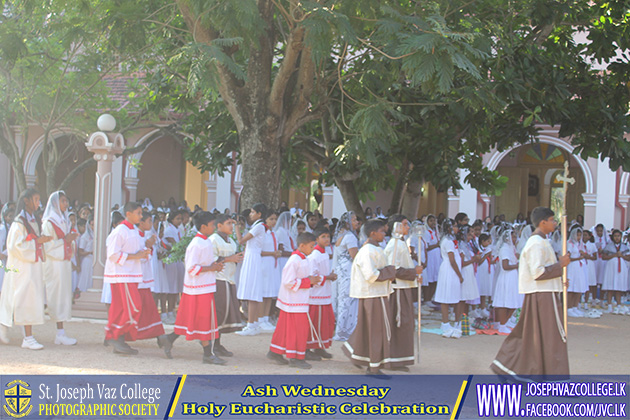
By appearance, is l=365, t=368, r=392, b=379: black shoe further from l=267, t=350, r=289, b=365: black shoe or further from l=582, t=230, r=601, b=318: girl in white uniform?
l=582, t=230, r=601, b=318: girl in white uniform

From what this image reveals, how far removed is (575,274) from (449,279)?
A: 415 centimetres

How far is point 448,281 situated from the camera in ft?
34.2

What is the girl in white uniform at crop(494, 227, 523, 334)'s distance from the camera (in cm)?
1050

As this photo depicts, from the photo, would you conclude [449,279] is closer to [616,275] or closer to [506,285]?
[506,285]

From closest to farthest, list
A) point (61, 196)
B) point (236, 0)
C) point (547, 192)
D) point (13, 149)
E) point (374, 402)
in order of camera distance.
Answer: point (374, 402) < point (236, 0) < point (61, 196) < point (13, 149) < point (547, 192)

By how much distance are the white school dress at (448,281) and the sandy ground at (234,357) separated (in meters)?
0.61

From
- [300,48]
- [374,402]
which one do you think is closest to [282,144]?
[300,48]

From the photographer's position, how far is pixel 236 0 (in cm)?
793

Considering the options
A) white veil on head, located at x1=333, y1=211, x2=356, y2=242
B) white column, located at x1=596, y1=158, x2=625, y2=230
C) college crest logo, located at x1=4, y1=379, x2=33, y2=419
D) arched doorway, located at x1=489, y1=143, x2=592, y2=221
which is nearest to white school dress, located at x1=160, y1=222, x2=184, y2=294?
white veil on head, located at x1=333, y1=211, x2=356, y2=242

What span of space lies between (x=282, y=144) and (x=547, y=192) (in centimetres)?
1932

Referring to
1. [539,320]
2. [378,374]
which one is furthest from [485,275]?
[378,374]

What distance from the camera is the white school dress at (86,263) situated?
42.2 feet

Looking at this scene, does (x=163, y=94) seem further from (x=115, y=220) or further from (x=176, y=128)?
(x=176, y=128)

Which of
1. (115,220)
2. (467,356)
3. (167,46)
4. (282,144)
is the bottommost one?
(467,356)
